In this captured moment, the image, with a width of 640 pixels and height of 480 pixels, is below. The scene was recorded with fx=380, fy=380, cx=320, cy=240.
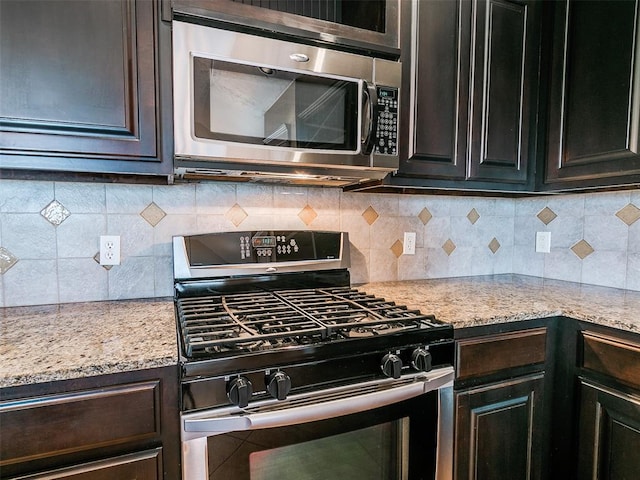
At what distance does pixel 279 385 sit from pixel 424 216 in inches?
50.5

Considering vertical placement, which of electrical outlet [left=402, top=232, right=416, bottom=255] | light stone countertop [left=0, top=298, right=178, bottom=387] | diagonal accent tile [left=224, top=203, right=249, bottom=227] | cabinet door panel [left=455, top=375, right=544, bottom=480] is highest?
diagonal accent tile [left=224, top=203, right=249, bottom=227]

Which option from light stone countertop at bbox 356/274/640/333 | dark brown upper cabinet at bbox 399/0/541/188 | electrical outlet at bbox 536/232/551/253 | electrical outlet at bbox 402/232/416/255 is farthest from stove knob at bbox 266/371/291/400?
electrical outlet at bbox 536/232/551/253

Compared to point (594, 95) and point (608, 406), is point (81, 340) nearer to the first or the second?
point (608, 406)

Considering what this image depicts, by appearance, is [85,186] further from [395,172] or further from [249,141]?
[395,172]

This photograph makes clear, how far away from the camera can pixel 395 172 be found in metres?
1.44

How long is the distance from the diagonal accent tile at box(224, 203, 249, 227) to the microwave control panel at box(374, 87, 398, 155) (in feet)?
1.98

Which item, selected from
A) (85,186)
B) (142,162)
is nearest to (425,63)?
(142,162)

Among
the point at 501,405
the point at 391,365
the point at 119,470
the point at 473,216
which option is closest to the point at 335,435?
the point at 391,365

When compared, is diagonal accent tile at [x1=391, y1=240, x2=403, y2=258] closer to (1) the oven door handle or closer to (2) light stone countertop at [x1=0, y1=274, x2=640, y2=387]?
(2) light stone countertop at [x1=0, y1=274, x2=640, y2=387]

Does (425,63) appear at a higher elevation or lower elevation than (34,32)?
higher

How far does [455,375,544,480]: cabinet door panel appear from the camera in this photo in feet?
4.00

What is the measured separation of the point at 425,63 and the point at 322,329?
1101 millimetres

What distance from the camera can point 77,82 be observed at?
104cm

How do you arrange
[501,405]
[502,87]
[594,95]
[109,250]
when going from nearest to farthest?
[501,405], [109,250], [594,95], [502,87]
